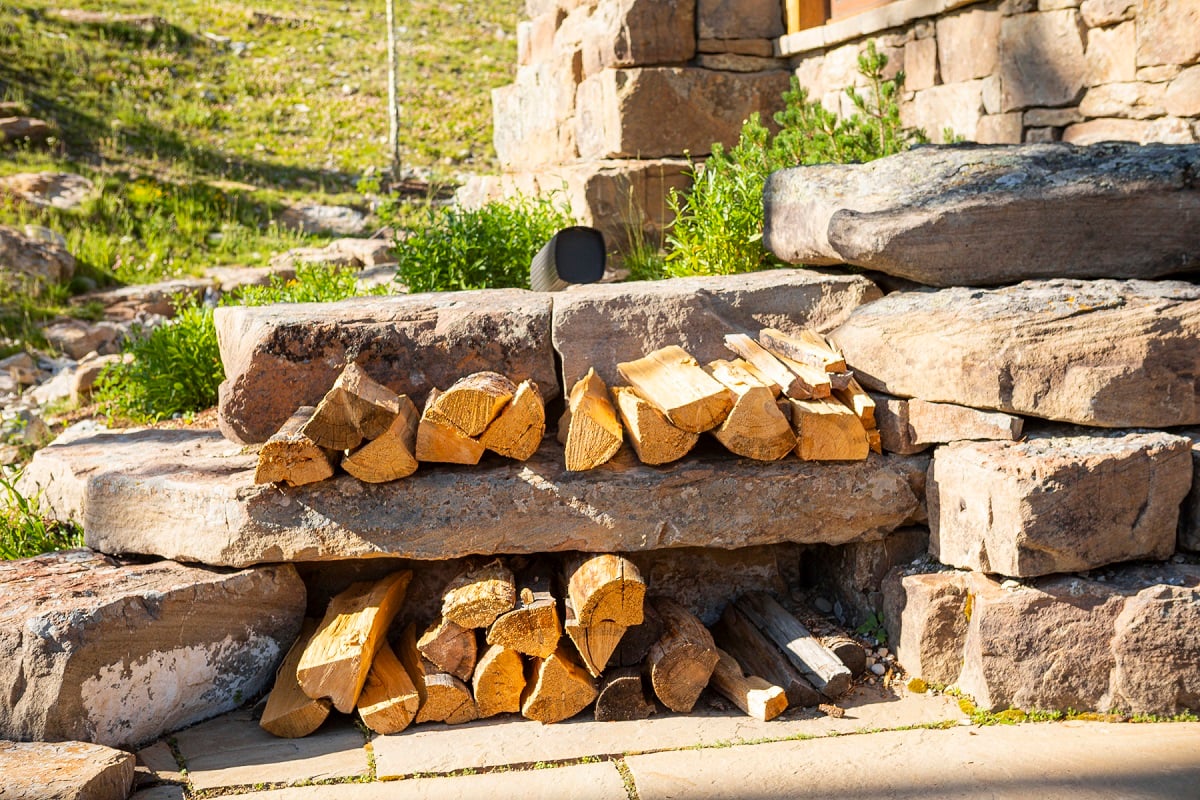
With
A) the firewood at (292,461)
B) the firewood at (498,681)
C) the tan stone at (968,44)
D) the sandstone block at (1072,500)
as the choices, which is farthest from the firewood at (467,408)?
the tan stone at (968,44)

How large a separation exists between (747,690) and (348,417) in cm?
143

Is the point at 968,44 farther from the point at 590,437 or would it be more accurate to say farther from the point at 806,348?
the point at 590,437

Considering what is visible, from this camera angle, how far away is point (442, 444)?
3.13 metres

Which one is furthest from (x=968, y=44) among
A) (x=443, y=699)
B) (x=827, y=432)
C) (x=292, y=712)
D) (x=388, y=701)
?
(x=292, y=712)

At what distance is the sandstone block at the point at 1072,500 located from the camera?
2822 millimetres

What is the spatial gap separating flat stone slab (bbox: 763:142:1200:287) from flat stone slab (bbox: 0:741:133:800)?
271 centimetres

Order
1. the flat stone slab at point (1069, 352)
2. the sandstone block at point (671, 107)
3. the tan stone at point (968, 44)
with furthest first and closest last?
the sandstone block at point (671, 107)
the tan stone at point (968, 44)
the flat stone slab at point (1069, 352)

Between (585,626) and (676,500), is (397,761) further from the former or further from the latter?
(676,500)

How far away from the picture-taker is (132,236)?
918 centimetres

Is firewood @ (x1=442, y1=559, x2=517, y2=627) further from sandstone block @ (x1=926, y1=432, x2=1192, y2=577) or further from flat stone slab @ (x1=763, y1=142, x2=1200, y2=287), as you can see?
flat stone slab @ (x1=763, y1=142, x2=1200, y2=287)

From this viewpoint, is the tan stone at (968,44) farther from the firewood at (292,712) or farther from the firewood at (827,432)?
the firewood at (292,712)

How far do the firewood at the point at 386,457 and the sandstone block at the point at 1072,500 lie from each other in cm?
169

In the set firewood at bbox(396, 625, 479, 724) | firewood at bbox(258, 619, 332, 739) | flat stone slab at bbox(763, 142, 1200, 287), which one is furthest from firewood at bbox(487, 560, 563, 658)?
flat stone slab at bbox(763, 142, 1200, 287)

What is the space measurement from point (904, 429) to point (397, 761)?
1.85 m
